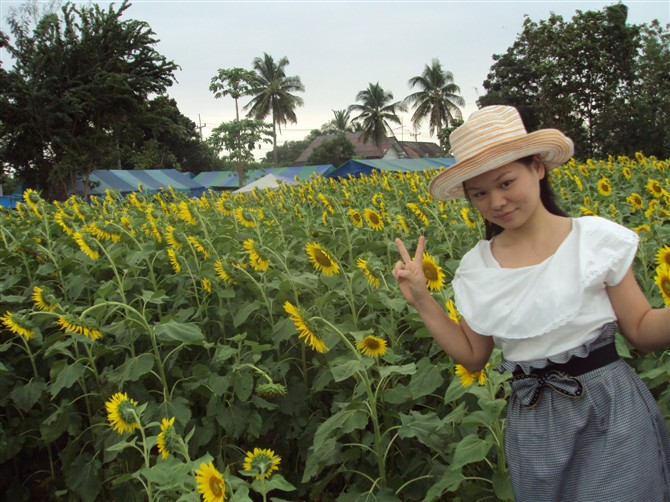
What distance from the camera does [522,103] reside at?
31891 mm

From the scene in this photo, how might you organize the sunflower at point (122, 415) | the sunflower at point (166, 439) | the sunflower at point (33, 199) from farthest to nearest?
the sunflower at point (33, 199)
the sunflower at point (122, 415)
the sunflower at point (166, 439)

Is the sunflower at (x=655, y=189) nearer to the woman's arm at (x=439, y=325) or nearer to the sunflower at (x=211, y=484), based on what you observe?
the woman's arm at (x=439, y=325)

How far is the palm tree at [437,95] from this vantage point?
53.2 m

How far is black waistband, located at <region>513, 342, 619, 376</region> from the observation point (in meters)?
1.42

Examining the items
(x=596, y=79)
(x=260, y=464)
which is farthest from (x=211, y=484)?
(x=596, y=79)

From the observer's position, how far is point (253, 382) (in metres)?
2.40

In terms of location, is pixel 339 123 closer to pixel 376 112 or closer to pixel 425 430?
pixel 376 112

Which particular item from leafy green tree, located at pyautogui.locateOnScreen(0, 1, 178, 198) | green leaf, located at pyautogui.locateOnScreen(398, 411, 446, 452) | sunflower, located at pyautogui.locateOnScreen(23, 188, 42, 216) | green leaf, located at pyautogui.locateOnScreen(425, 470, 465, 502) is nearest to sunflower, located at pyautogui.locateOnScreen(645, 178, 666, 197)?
green leaf, located at pyautogui.locateOnScreen(398, 411, 446, 452)

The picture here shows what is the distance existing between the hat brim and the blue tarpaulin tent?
83.3 feet

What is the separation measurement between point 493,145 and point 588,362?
1.66 feet

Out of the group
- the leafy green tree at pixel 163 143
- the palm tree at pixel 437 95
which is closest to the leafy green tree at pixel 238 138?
the leafy green tree at pixel 163 143

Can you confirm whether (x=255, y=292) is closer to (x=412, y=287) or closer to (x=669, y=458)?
(x=412, y=287)

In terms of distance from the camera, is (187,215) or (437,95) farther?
(437,95)

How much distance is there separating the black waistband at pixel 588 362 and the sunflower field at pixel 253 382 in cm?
28
